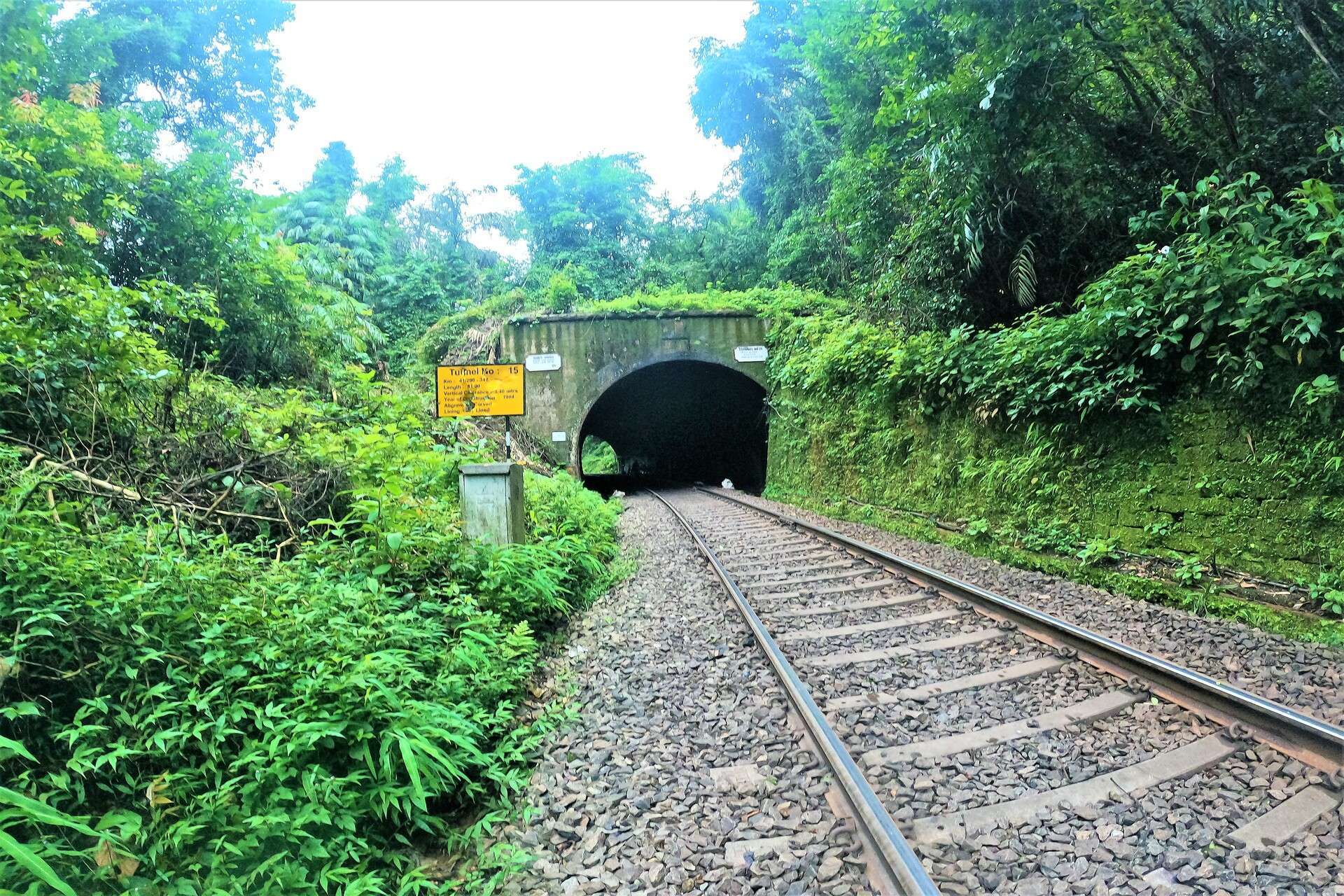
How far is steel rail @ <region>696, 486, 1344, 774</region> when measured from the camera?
7.64ft

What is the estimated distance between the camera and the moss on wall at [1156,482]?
3926 millimetres

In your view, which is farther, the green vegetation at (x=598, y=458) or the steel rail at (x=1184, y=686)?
the green vegetation at (x=598, y=458)

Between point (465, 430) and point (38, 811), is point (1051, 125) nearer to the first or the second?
point (38, 811)

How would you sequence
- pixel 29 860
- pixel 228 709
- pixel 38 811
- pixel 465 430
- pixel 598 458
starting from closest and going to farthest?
pixel 29 860, pixel 38 811, pixel 228 709, pixel 465 430, pixel 598 458


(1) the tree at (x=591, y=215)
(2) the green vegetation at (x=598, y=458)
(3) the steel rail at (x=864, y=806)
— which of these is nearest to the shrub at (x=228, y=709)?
(3) the steel rail at (x=864, y=806)

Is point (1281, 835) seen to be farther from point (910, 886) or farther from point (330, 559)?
point (330, 559)

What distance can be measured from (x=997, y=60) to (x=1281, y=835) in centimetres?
664

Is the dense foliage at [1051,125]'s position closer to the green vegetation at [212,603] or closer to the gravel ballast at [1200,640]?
the gravel ballast at [1200,640]

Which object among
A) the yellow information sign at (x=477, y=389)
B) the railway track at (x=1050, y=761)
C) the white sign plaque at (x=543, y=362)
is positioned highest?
the white sign plaque at (x=543, y=362)

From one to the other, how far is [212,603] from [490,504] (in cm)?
228

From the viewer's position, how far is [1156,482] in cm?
487

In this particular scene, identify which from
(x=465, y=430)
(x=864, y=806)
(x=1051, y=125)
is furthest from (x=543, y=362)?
(x=864, y=806)

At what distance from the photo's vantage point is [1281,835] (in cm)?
199

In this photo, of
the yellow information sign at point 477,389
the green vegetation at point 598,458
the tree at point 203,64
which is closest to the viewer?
the yellow information sign at point 477,389
